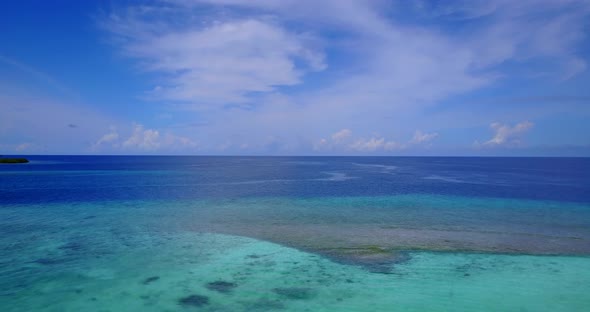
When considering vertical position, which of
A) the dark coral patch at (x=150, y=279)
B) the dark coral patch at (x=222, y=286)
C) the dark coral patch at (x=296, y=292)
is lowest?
the dark coral patch at (x=296, y=292)

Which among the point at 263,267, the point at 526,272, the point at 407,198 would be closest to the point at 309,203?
the point at 407,198

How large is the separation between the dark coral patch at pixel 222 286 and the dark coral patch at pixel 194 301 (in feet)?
2.30

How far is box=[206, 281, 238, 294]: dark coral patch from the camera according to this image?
1189 centimetres

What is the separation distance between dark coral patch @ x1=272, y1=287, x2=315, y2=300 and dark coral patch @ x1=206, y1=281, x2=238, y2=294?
5.36 feet

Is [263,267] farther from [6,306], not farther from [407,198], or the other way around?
[407,198]

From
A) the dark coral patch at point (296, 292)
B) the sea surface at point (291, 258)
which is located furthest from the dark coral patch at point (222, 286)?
the dark coral patch at point (296, 292)

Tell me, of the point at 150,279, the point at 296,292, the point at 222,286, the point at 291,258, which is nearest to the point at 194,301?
the point at 222,286

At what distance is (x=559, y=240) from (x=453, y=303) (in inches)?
499

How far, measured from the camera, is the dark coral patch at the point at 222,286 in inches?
468

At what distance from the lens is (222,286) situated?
12227mm

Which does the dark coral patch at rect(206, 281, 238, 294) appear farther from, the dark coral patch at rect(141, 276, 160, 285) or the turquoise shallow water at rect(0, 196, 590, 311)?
the dark coral patch at rect(141, 276, 160, 285)

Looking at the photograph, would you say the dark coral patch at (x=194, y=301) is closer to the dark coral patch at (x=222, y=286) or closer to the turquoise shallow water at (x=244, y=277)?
the turquoise shallow water at (x=244, y=277)

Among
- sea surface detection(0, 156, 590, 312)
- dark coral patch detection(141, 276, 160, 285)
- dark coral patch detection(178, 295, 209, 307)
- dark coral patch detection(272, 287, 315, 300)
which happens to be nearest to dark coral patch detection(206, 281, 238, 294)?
sea surface detection(0, 156, 590, 312)

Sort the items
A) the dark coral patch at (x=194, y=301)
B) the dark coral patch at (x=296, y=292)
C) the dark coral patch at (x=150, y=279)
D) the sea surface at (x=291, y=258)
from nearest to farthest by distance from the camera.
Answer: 1. the dark coral patch at (x=194, y=301)
2. the sea surface at (x=291, y=258)
3. the dark coral patch at (x=296, y=292)
4. the dark coral patch at (x=150, y=279)
